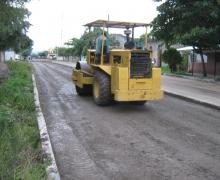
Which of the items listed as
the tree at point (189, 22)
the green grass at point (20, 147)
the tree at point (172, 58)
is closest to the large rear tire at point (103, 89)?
the green grass at point (20, 147)

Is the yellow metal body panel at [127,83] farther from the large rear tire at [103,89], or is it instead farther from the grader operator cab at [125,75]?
the large rear tire at [103,89]

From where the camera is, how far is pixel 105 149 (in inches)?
344

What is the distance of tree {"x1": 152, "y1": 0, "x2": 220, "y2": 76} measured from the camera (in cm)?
2678

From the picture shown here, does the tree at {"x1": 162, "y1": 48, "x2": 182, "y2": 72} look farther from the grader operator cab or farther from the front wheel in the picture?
the grader operator cab

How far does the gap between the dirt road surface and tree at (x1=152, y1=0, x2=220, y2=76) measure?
41.9ft

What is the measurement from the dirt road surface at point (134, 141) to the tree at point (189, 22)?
12.8 meters

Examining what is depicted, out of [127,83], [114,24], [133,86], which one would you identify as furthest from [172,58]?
[127,83]

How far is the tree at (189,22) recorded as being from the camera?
26781mm

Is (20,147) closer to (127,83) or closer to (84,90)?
(127,83)

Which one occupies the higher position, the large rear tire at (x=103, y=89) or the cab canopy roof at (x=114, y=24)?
the cab canopy roof at (x=114, y=24)

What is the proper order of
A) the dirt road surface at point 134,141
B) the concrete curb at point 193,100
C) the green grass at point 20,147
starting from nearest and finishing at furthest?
1. the green grass at point 20,147
2. the dirt road surface at point 134,141
3. the concrete curb at point 193,100

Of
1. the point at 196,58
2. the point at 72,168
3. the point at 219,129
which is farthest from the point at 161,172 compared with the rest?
the point at 196,58

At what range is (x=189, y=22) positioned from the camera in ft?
92.6

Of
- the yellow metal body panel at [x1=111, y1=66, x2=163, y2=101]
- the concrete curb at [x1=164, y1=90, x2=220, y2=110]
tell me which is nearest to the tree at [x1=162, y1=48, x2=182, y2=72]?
the concrete curb at [x1=164, y1=90, x2=220, y2=110]
